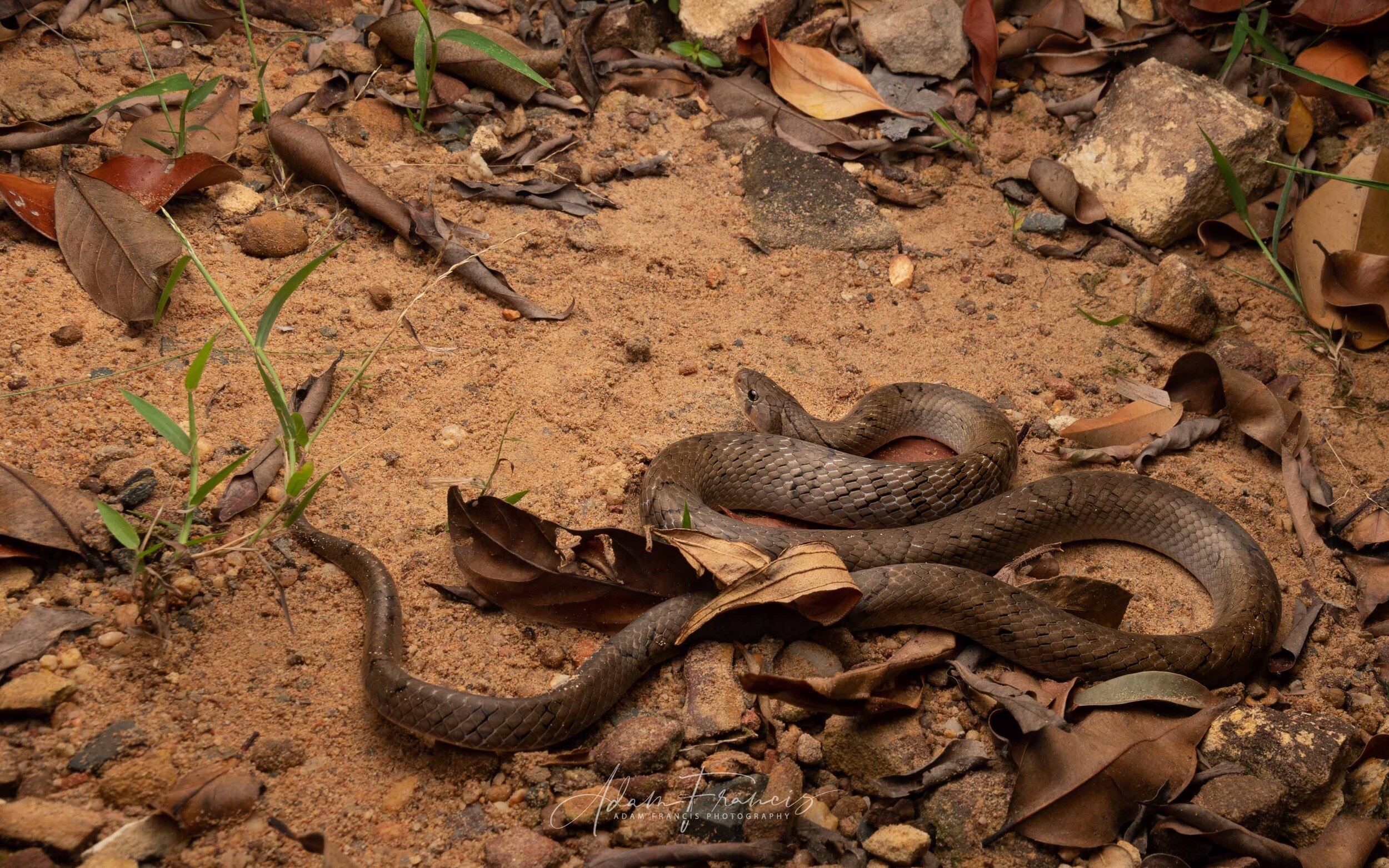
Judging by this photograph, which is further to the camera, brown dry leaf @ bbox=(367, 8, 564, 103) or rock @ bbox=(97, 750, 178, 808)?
brown dry leaf @ bbox=(367, 8, 564, 103)

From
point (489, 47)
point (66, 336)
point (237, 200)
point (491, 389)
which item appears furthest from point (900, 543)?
point (237, 200)

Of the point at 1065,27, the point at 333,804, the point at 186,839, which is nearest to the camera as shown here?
the point at 186,839

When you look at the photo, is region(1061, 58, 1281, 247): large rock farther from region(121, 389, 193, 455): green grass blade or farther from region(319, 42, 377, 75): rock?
region(121, 389, 193, 455): green grass blade

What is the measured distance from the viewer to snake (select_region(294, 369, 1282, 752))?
306 cm

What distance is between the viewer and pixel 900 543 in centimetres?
382

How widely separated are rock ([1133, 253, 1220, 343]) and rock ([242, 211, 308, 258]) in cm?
436

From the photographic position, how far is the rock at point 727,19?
6.07 m

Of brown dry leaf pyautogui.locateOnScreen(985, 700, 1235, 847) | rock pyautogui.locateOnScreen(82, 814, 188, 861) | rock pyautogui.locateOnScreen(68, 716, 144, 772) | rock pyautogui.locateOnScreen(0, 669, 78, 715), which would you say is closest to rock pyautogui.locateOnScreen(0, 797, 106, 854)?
rock pyautogui.locateOnScreen(82, 814, 188, 861)

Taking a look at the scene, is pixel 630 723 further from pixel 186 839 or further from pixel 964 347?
pixel 964 347

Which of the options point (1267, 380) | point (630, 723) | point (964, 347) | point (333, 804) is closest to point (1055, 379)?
point (964, 347)

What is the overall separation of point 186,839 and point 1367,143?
659cm

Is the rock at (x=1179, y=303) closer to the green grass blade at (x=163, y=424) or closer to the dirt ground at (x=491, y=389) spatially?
the dirt ground at (x=491, y=389)

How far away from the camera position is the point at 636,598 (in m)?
3.50

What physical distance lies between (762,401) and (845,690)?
5.64 feet
